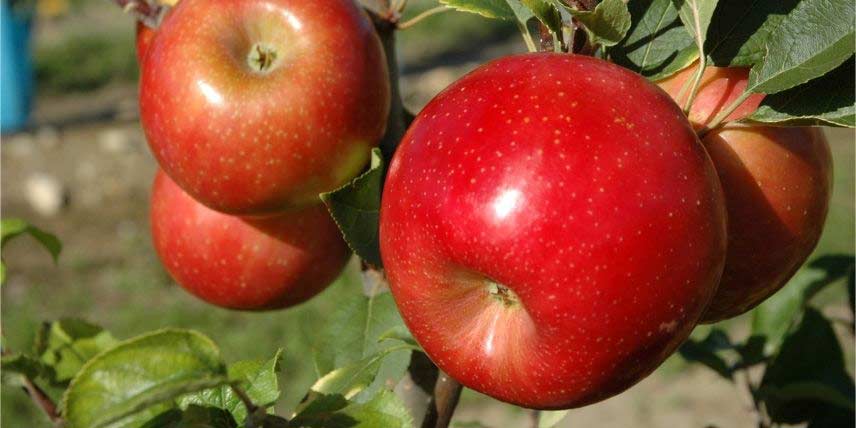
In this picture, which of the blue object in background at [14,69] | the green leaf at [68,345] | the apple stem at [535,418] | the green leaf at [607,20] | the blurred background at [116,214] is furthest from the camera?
the blue object in background at [14,69]

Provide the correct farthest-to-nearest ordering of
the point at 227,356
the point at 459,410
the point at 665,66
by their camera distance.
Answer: the point at 227,356
the point at 459,410
the point at 665,66

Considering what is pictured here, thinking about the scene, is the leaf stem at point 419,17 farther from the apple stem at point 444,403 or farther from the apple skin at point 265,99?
the apple stem at point 444,403

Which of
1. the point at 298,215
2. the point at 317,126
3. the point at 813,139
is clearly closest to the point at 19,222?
the point at 298,215

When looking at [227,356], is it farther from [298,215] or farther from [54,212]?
[298,215]

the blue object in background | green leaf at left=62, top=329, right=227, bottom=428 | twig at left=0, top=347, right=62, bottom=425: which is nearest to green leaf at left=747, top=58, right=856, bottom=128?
green leaf at left=62, top=329, right=227, bottom=428

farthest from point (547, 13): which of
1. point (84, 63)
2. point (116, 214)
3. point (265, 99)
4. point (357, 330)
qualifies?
point (84, 63)

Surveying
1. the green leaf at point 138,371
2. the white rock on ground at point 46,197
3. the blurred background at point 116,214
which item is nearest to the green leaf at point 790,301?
the blurred background at point 116,214
